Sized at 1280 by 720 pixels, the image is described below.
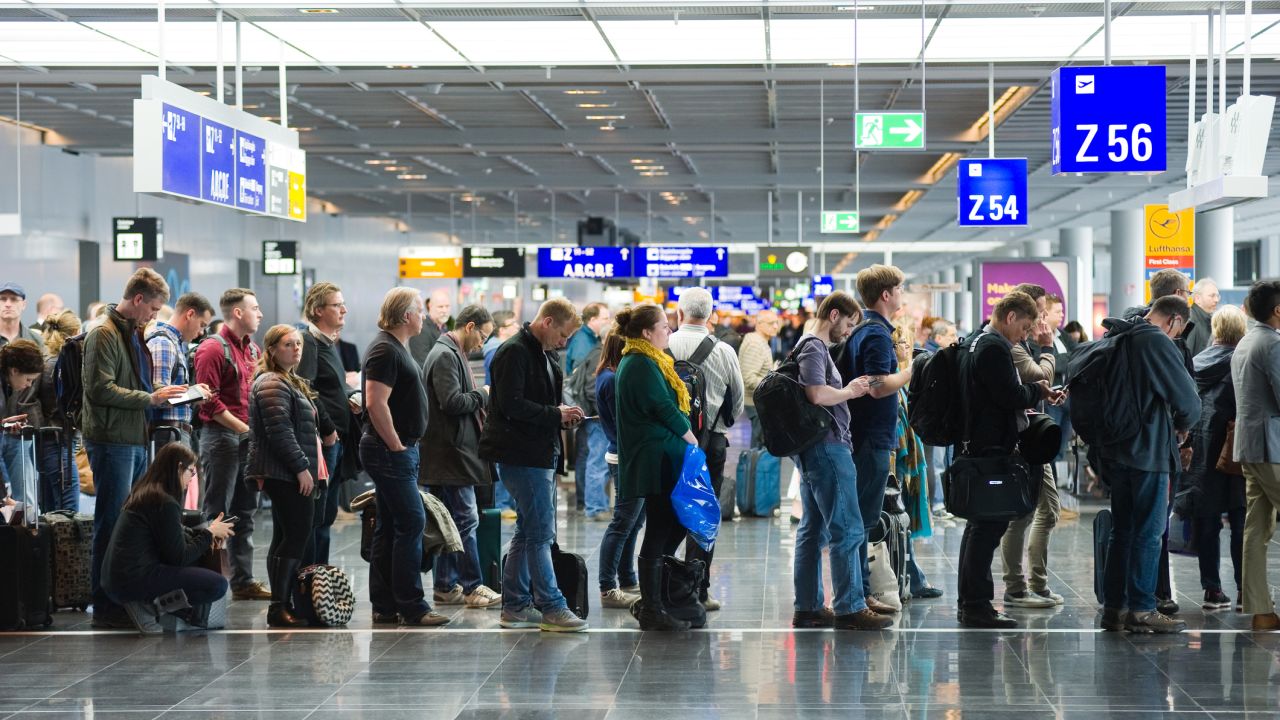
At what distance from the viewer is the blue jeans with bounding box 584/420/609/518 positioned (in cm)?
1159

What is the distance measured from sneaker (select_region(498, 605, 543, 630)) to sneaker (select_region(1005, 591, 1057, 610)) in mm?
2550

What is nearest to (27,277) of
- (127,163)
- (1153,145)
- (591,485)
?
(127,163)

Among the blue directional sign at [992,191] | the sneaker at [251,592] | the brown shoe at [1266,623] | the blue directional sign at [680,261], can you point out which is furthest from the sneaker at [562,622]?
the blue directional sign at [680,261]

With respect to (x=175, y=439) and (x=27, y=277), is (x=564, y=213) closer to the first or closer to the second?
(x=27, y=277)

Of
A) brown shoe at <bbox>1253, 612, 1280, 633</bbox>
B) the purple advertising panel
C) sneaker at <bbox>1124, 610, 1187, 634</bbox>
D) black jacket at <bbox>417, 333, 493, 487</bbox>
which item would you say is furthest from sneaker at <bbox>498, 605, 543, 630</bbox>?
the purple advertising panel

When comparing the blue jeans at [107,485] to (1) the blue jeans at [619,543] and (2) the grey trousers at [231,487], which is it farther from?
(1) the blue jeans at [619,543]

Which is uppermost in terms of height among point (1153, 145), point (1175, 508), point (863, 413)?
point (1153, 145)

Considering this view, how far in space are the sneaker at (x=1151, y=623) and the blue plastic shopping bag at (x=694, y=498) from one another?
6.67 ft

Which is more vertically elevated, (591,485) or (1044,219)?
(1044,219)

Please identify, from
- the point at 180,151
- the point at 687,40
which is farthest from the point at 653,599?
the point at 687,40

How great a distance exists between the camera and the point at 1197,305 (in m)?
10.5

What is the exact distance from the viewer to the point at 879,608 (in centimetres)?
707

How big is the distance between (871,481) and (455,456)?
2214mm

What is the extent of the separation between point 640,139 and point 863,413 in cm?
1278
